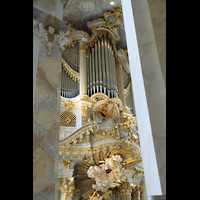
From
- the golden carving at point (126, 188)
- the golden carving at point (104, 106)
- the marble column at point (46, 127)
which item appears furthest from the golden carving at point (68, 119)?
the marble column at point (46, 127)

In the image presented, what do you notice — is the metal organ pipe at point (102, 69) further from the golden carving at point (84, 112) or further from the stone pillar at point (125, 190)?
the stone pillar at point (125, 190)

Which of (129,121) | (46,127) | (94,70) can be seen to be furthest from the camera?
(94,70)

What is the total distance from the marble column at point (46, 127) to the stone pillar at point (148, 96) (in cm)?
127

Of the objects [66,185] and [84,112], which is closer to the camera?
[66,185]

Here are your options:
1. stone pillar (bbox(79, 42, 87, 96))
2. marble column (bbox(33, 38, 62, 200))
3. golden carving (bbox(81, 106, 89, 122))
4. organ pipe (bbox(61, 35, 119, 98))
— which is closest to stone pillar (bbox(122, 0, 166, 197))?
marble column (bbox(33, 38, 62, 200))

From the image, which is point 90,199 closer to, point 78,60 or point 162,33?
point 78,60

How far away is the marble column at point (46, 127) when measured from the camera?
242 centimetres

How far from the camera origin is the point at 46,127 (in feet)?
8.94

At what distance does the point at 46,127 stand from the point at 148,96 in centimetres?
153

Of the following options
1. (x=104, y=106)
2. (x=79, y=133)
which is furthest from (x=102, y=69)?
(x=79, y=133)

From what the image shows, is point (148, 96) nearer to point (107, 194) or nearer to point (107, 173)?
point (107, 173)

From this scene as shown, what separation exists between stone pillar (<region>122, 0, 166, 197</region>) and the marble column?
127 cm

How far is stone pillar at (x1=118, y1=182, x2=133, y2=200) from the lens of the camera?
760cm
